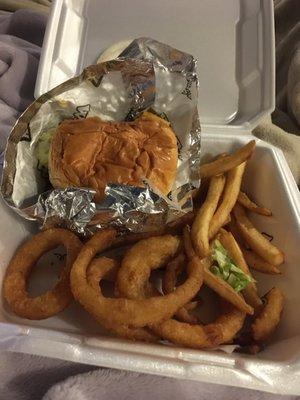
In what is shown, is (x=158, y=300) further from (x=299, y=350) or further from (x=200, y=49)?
(x=200, y=49)

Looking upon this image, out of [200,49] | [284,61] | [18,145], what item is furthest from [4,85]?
[284,61]

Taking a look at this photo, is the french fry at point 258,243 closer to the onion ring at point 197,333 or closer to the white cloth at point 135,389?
the onion ring at point 197,333

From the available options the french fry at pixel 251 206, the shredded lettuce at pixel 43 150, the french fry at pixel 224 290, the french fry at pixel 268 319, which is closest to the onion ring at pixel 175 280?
the french fry at pixel 224 290

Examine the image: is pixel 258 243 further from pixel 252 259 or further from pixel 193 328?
Result: pixel 193 328

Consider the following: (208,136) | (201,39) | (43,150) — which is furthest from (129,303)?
(201,39)

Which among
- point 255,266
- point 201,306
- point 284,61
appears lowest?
point 201,306

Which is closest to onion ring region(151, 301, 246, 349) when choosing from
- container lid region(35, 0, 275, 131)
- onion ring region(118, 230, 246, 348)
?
onion ring region(118, 230, 246, 348)
